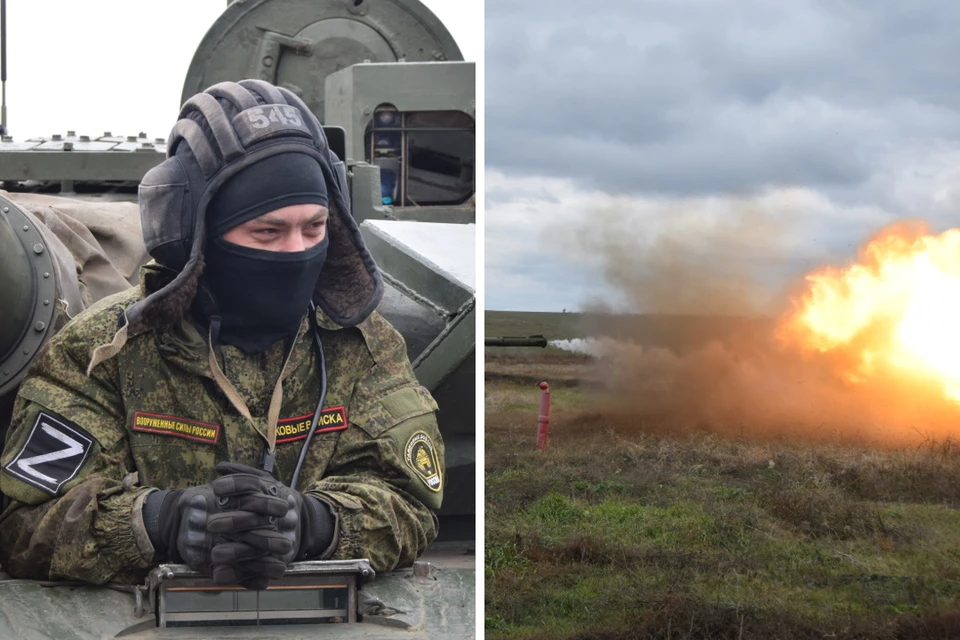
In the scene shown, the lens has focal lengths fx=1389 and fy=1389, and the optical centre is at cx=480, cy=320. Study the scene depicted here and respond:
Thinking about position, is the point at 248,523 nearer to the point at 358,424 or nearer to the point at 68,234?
the point at 358,424

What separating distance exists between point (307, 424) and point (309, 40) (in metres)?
3.61

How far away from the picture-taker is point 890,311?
10.7m

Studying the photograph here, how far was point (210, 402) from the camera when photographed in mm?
3871

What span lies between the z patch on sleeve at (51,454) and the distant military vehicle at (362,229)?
29cm

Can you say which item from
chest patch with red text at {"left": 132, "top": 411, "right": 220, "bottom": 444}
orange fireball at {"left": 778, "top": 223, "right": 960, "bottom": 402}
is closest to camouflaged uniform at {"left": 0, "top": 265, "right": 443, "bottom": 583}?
chest patch with red text at {"left": 132, "top": 411, "right": 220, "bottom": 444}

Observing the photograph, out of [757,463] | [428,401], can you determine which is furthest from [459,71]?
[757,463]

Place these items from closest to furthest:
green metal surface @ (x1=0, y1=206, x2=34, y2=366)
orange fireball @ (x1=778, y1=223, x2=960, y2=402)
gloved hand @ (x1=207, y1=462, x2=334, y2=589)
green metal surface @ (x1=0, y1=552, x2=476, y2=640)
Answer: gloved hand @ (x1=207, y1=462, x2=334, y2=589)
green metal surface @ (x1=0, y1=552, x2=476, y2=640)
green metal surface @ (x1=0, y1=206, x2=34, y2=366)
orange fireball @ (x1=778, y1=223, x2=960, y2=402)

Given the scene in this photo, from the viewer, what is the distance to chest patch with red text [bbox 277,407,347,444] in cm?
391

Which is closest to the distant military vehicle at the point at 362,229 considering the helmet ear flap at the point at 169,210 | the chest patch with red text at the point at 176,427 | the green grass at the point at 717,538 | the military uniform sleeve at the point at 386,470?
the military uniform sleeve at the point at 386,470

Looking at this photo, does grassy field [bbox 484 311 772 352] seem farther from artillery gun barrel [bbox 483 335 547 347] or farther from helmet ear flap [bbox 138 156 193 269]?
helmet ear flap [bbox 138 156 193 269]

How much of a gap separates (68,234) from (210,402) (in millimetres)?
1305

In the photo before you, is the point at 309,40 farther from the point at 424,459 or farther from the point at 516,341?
the point at 424,459

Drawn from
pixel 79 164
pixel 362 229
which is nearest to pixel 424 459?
pixel 362 229

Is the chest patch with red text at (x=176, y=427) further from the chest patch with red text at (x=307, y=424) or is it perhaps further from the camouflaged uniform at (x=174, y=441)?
the chest patch with red text at (x=307, y=424)
